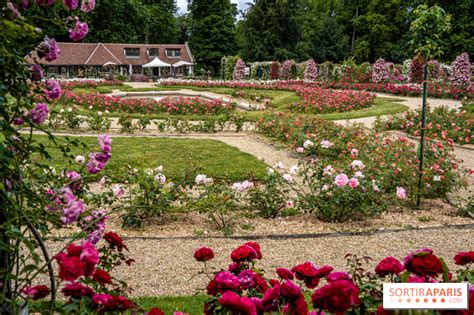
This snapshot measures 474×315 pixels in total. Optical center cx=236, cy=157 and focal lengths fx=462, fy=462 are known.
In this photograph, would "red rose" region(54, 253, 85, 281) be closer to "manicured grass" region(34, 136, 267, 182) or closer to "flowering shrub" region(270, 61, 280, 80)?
"manicured grass" region(34, 136, 267, 182)

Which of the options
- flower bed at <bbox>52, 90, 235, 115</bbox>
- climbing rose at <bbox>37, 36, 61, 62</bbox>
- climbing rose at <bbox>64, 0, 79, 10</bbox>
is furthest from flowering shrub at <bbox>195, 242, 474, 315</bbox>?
flower bed at <bbox>52, 90, 235, 115</bbox>

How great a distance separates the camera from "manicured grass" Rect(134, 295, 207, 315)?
3373 millimetres

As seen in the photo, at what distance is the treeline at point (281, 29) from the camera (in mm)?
44438

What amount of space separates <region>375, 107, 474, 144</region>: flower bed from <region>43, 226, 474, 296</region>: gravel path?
256 inches

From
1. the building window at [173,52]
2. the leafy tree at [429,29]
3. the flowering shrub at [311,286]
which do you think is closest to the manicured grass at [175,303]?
the flowering shrub at [311,286]

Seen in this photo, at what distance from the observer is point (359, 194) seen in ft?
18.1

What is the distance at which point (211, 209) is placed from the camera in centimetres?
539

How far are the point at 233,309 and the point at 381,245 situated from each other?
11.5ft

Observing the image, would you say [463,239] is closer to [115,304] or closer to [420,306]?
[420,306]

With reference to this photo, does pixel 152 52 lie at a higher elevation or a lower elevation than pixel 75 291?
higher

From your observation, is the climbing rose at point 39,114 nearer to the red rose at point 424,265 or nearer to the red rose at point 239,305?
the red rose at point 239,305

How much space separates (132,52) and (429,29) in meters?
42.9

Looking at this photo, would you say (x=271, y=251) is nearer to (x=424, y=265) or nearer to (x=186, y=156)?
(x=424, y=265)

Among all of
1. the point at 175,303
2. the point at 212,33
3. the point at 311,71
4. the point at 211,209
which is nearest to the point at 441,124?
the point at 211,209
